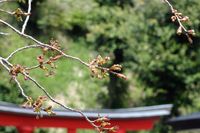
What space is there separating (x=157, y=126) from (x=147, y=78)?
3.25 ft

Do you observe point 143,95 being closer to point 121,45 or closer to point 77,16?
point 121,45

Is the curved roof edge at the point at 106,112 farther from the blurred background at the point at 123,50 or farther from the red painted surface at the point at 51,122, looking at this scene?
the blurred background at the point at 123,50

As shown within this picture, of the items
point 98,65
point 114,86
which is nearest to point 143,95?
point 114,86

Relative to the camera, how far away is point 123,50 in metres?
11.3

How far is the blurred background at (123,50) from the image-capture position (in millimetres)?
10383

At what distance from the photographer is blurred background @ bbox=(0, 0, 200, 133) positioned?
1038 centimetres

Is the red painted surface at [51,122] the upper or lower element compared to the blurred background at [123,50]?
lower

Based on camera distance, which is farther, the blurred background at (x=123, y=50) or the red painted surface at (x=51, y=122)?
the blurred background at (x=123, y=50)

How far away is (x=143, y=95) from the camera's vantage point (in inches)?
473

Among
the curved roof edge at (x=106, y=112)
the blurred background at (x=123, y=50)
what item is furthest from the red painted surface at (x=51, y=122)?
the blurred background at (x=123, y=50)

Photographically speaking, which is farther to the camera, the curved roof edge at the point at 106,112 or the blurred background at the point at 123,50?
the blurred background at the point at 123,50

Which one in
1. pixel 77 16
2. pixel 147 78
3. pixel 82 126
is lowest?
pixel 82 126

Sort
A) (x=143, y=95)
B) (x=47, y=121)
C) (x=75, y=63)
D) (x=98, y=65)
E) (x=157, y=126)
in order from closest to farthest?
(x=98, y=65)
(x=47, y=121)
(x=157, y=126)
(x=143, y=95)
(x=75, y=63)

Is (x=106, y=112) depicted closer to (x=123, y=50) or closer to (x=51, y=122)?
(x=51, y=122)
